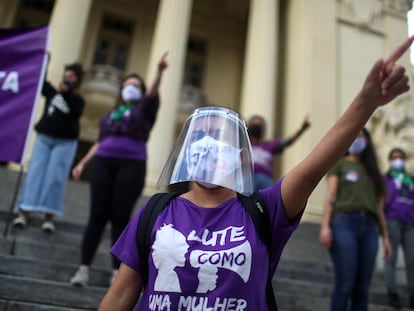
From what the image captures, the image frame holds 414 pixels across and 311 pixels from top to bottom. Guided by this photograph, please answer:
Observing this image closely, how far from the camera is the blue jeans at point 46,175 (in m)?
4.34

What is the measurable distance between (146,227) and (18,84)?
120 inches

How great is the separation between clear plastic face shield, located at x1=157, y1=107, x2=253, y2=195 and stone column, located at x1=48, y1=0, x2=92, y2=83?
10.4m

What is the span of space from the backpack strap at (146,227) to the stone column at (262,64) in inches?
432

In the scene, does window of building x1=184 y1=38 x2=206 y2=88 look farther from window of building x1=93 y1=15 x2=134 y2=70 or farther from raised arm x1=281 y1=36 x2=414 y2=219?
raised arm x1=281 y1=36 x2=414 y2=219

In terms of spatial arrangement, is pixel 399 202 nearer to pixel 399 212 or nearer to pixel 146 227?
pixel 399 212

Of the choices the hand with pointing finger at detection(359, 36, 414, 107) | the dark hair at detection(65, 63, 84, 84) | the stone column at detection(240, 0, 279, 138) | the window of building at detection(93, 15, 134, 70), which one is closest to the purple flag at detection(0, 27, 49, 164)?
the dark hair at detection(65, 63, 84, 84)

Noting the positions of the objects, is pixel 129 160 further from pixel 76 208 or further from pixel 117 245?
pixel 76 208

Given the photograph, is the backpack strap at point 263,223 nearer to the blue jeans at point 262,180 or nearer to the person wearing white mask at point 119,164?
the person wearing white mask at point 119,164

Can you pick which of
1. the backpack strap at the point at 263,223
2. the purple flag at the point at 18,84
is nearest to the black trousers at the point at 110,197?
the purple flag at the point at 18,84

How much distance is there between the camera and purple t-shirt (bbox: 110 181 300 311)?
1.27 metres

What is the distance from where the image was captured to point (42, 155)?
445 centimetres

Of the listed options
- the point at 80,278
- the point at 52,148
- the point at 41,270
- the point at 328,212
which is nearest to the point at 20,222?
the point at 52,148

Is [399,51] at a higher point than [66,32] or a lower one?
lower

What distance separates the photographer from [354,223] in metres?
3.17
